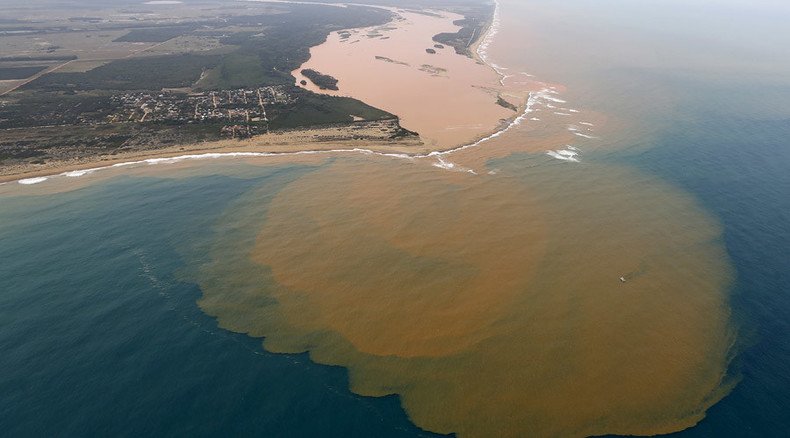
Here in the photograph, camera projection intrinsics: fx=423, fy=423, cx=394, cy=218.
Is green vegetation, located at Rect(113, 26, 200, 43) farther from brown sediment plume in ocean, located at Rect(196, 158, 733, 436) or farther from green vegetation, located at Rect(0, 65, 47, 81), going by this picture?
brown sediment plume in ocean, located at Rect(196, 158, 733, 436)

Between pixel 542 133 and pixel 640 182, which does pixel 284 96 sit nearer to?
pixel 542 133

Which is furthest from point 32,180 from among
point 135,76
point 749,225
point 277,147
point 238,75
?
point 749,225

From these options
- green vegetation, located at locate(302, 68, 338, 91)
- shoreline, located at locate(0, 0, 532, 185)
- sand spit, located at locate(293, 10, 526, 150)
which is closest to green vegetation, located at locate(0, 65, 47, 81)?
shoreline, located at locate(0, 0, 532, 185)

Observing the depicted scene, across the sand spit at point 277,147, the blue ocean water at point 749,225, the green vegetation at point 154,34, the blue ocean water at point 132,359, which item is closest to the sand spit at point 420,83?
the sand spit at point 277,147

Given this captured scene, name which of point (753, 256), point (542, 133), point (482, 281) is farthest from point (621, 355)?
point (542, 133)

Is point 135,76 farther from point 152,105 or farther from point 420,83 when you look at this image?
point 420,83
